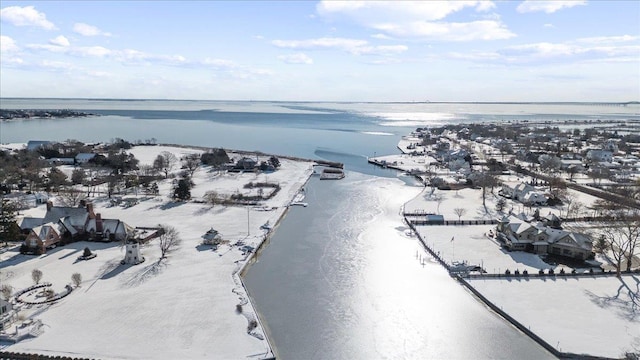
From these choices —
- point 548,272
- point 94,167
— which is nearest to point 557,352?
point 548,272

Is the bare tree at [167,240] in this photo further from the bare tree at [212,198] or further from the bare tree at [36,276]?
the bare tree at [212,198]

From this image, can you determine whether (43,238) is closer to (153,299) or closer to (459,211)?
(153,299)

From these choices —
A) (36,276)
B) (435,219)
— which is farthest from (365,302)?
(36,276)

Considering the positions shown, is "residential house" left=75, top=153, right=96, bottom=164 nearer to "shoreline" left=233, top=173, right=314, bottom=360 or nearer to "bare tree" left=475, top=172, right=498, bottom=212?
"shoreline" left=233, top=173, right=314, bottom=360

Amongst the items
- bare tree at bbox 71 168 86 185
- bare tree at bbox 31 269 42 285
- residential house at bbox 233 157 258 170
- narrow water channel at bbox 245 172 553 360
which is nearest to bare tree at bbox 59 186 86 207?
bare tree at bbox 71 168 86 185

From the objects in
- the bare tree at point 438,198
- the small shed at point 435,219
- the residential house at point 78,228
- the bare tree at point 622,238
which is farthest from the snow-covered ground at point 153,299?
the bare tree at point 622,238

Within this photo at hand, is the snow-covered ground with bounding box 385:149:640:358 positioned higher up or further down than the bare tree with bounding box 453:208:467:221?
further down
